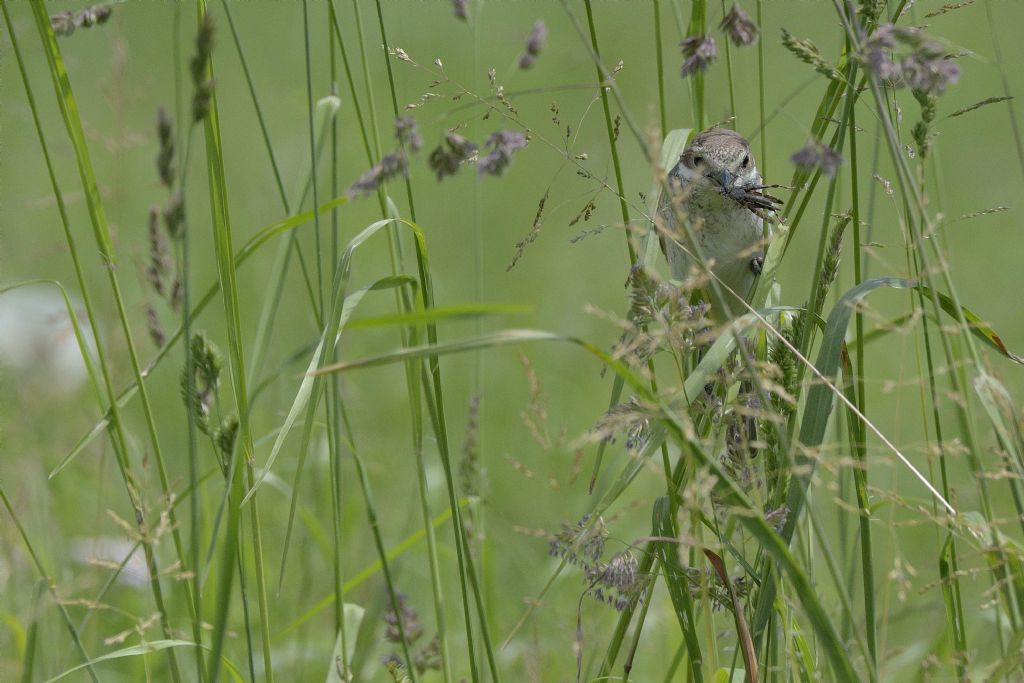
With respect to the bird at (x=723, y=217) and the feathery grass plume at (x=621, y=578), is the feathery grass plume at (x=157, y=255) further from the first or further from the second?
the bird at (x=723, y=217)

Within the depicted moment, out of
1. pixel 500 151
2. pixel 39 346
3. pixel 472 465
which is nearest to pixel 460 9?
pixel 500 151

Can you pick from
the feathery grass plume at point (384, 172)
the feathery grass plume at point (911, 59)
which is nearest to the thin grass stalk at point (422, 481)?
the feathery grass plume at point (384, 172)

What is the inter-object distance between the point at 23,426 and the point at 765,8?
506 cm

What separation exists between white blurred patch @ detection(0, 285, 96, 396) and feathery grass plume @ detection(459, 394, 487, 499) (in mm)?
2364

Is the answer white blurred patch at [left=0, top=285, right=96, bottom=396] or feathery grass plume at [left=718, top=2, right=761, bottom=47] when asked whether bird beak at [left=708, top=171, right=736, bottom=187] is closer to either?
feathery grass plume at [left=718, top=2, right=761, bottom=47]

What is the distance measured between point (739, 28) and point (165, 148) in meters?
0.75

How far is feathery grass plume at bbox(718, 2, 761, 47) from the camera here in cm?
141

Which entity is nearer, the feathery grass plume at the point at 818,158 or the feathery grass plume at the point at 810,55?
the feathery grass plume at the point at 818,158

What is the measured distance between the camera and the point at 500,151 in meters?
1.45

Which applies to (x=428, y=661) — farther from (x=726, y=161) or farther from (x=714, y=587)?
(x=726, y=161)

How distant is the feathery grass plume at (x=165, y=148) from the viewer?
1.24m

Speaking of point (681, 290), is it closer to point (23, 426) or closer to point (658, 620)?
point (658, 620)

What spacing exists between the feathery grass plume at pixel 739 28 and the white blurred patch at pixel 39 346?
3.13m

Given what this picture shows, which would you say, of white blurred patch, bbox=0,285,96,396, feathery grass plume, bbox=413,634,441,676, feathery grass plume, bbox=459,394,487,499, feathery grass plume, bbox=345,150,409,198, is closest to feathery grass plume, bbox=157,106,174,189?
feathery grass plume, bbox=345,150,409,198
